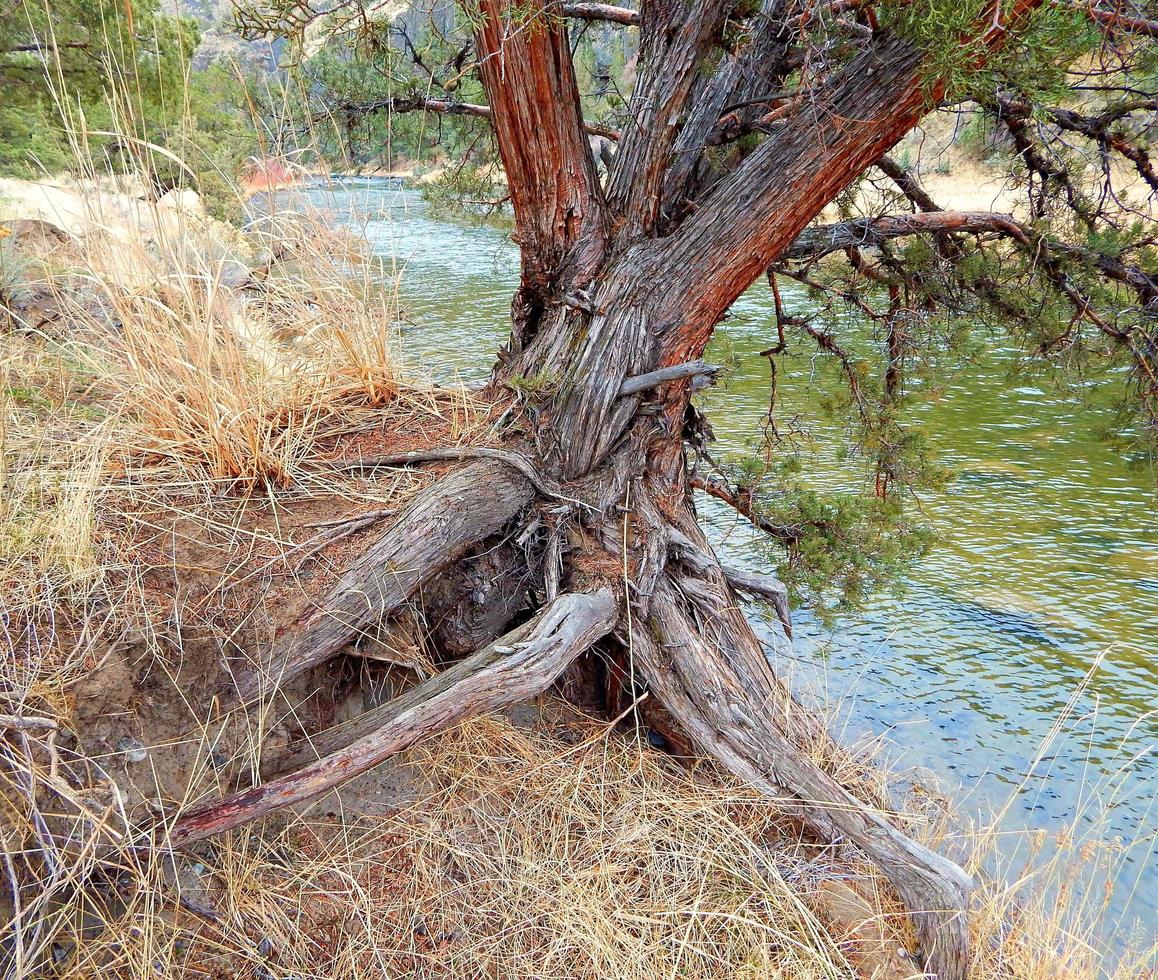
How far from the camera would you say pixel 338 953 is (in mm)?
2006

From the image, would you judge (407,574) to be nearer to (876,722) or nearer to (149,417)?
(149,417)

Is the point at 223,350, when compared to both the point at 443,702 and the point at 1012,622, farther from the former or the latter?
the point at 1012,622

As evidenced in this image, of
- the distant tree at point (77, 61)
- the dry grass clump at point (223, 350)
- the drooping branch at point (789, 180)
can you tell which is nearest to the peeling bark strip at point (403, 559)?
the dry grass clump at point (223, 350)

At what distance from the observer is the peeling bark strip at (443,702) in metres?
1.87

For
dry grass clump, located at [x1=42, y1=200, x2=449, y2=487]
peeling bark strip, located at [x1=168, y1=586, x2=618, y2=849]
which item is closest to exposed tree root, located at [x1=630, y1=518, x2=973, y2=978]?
peeling bark strip, located at [x1=168, y1=586, x2=618, y2=849]

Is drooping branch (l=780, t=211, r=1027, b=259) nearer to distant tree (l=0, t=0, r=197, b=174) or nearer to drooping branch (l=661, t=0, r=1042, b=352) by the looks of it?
drooping branch (l=661, t=0, r=1042, b=352)

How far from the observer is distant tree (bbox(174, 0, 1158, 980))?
2164mm

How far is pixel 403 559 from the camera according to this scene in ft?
7.57

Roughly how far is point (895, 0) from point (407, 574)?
1.89 meters

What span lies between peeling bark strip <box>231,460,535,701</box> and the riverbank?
8cm

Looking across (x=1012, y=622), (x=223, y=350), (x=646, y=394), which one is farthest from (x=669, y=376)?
(x=1012, y=622)

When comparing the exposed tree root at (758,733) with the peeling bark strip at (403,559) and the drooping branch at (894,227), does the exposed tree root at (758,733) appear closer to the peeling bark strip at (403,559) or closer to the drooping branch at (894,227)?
the peeling bark strip at (403,559)

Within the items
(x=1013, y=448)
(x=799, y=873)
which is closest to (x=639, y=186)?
(x=799, y=873)

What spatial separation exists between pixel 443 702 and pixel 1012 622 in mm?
4011
